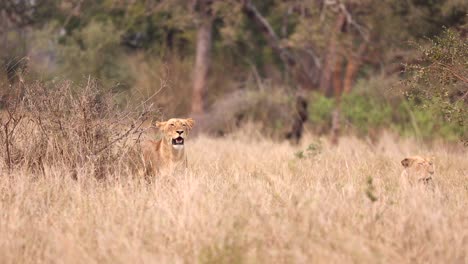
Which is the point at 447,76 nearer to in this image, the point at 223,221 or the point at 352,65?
the point at 223,221

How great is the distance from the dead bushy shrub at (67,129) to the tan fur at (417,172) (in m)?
2.61

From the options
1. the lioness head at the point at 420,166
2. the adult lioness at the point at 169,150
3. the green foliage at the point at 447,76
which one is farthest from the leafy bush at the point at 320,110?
the adult lioness at the point at 169,150

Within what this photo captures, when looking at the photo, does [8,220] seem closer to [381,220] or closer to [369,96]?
[381,220]

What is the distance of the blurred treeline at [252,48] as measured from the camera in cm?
1522

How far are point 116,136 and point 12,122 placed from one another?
113 centimetres

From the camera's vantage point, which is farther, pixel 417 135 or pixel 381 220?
pixel 417 135

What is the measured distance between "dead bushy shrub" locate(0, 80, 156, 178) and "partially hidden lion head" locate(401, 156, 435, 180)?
2623mm

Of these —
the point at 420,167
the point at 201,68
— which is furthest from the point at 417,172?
the point at 201,68

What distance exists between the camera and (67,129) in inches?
287

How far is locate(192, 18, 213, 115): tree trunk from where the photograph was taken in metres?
18.1

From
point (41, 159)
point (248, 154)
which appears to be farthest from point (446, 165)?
point (41, 159)

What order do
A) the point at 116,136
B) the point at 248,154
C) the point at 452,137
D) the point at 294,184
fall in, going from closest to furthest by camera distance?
the point at 294,184
the point at 116,136
the point at 248,154
the point at 452,137

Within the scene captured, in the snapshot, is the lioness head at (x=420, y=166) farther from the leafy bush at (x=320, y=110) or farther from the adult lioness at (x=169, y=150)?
the leafy bush at (x=320, y=110)

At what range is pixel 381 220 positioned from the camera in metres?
5.48
